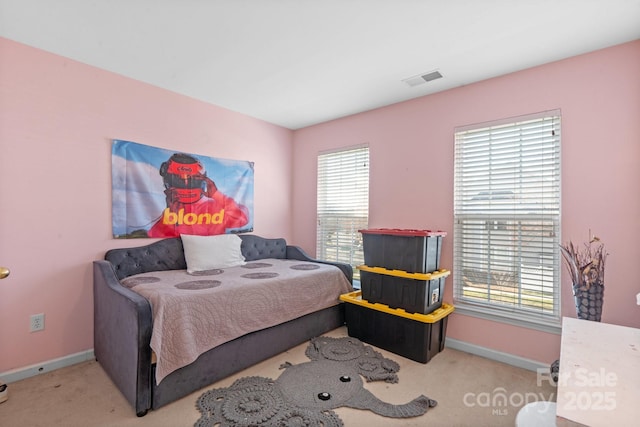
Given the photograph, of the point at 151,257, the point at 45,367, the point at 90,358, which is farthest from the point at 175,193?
the point at 45,367

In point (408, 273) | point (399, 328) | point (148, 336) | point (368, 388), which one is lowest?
point (368, 388)

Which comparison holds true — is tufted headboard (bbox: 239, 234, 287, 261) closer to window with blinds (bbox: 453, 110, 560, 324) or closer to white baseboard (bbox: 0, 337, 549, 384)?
white baseboard (bbox: 0, 337, 549, 384)

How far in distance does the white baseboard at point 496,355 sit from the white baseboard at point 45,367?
3.13m

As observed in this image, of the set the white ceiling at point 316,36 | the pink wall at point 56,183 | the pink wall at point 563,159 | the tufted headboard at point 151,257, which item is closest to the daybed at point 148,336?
the tufted headboard at point 151,257

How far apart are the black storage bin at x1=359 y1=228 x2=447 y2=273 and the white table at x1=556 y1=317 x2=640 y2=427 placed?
1.31m

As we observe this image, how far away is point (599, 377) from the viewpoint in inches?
32.4

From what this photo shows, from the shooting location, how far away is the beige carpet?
5.79 feet

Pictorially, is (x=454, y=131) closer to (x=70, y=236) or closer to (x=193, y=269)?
(x=193, y=269)

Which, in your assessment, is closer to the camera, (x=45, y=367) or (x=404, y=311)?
(x=45, y=367)

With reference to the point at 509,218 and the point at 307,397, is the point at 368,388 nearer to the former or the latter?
the point at 307,397

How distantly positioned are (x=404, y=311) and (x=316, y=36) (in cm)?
226

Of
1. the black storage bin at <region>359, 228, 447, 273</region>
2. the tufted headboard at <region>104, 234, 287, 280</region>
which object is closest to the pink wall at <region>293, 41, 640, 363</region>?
the black storage bin at <region>359, 228, 447, 273</region>

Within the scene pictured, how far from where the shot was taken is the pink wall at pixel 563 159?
2086mm

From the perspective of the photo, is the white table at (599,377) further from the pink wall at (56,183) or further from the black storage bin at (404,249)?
the pink wall at (56,183)
